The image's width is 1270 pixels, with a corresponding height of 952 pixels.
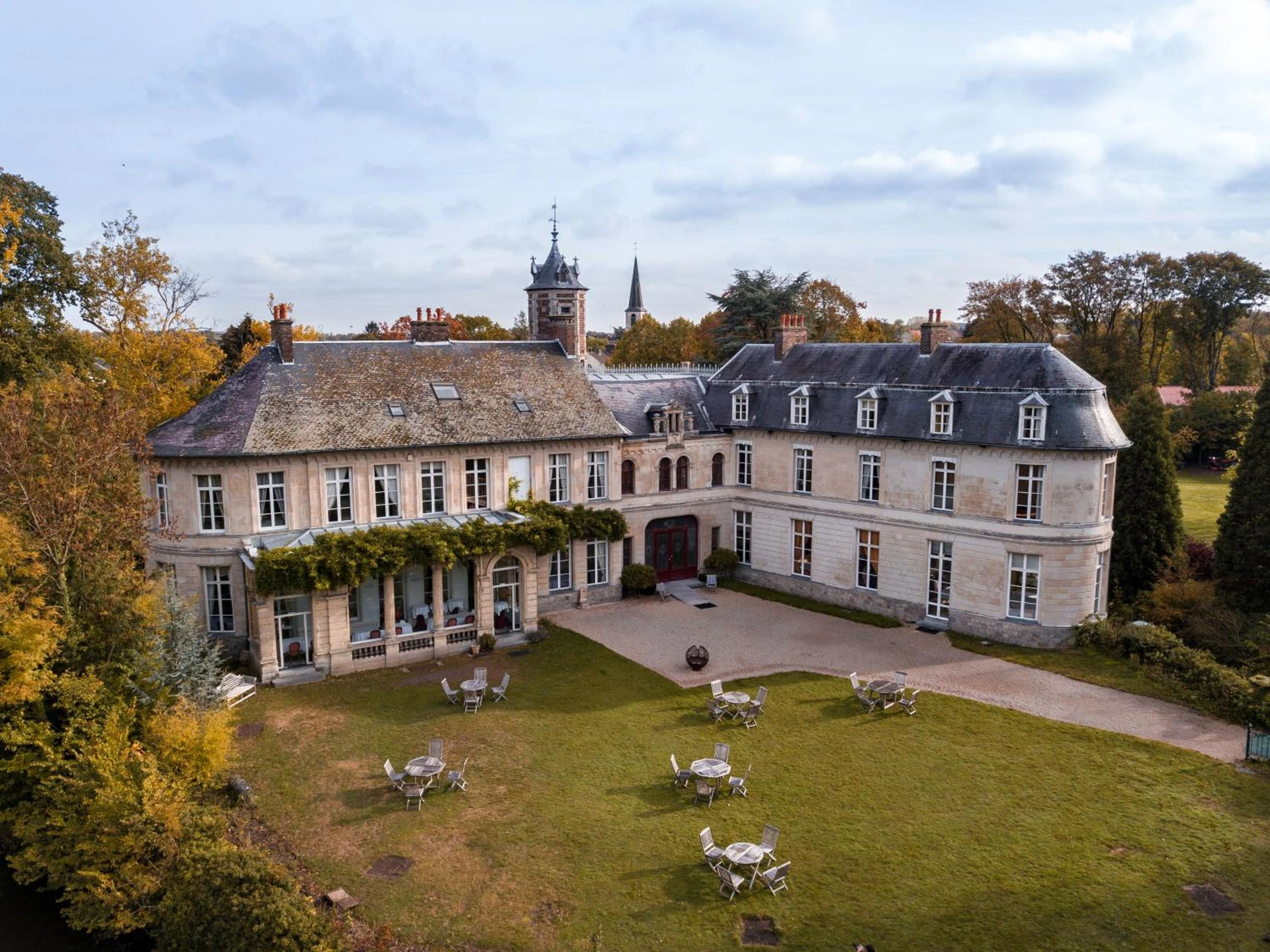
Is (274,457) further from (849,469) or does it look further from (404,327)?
(404,327)

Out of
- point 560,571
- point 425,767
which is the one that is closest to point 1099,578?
point 560,571

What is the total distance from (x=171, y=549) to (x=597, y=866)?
63.0 ft

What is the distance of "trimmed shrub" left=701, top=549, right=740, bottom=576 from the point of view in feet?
127

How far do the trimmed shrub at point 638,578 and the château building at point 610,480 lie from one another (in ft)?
1.44

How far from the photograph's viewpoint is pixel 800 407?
1449 inches

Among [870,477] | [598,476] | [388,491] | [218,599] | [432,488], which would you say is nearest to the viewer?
[218,599]

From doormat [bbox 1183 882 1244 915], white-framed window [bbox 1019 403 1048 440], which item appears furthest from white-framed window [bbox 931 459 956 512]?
doormat [bbox 1183 882 1244 915]

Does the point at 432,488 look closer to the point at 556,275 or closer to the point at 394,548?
the point at 394,548

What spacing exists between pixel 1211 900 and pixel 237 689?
25.0 metres

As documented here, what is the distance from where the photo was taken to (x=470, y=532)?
96.3 feet

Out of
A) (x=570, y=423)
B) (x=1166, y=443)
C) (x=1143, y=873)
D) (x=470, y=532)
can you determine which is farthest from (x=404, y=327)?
(x=1143, y=873)

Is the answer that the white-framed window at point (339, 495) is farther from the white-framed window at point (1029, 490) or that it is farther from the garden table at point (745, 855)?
the white-framed window at point (1029, 490)

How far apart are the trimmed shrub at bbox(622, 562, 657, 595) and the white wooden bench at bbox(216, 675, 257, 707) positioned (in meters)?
15.1

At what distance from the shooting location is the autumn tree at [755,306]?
2397 inches
